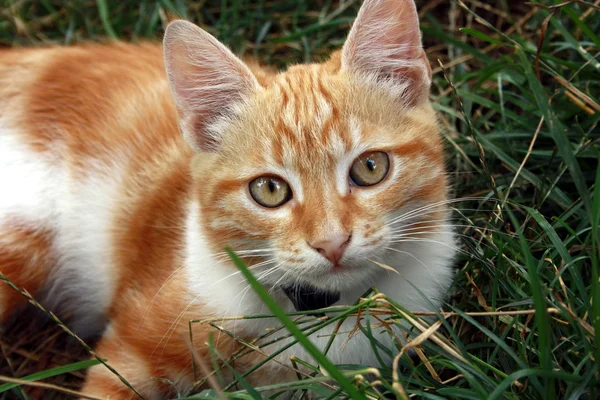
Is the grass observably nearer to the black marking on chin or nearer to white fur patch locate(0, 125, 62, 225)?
the black marking on chin

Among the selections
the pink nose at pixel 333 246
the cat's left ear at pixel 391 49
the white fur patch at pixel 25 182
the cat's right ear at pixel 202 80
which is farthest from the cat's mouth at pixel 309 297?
the white fur patch at pixel 25 182

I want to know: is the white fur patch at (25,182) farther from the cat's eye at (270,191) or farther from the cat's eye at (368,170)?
the cat's eye at (368,170)

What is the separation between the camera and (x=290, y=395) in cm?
219

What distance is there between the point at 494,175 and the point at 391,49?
1.00 metres

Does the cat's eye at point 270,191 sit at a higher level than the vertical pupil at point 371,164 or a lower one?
lower

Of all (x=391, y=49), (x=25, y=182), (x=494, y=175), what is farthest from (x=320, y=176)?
(x=25, y=182)

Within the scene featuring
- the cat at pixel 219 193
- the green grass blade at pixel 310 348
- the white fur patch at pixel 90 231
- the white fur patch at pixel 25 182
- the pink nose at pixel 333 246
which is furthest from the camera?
Result: the white fur patch at pixel 90 231

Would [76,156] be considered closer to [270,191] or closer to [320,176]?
[270,191]

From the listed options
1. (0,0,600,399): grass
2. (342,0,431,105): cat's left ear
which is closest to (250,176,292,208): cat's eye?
(0,0,600,399): grass

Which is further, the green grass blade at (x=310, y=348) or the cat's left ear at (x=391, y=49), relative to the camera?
the cat's left ear at (x=391, y=49)

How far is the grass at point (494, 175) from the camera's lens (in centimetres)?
192

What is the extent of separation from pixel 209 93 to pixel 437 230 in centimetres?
90

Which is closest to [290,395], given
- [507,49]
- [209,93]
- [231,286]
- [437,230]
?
[231,286]

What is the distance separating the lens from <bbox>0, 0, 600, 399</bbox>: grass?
1919 millimetres
